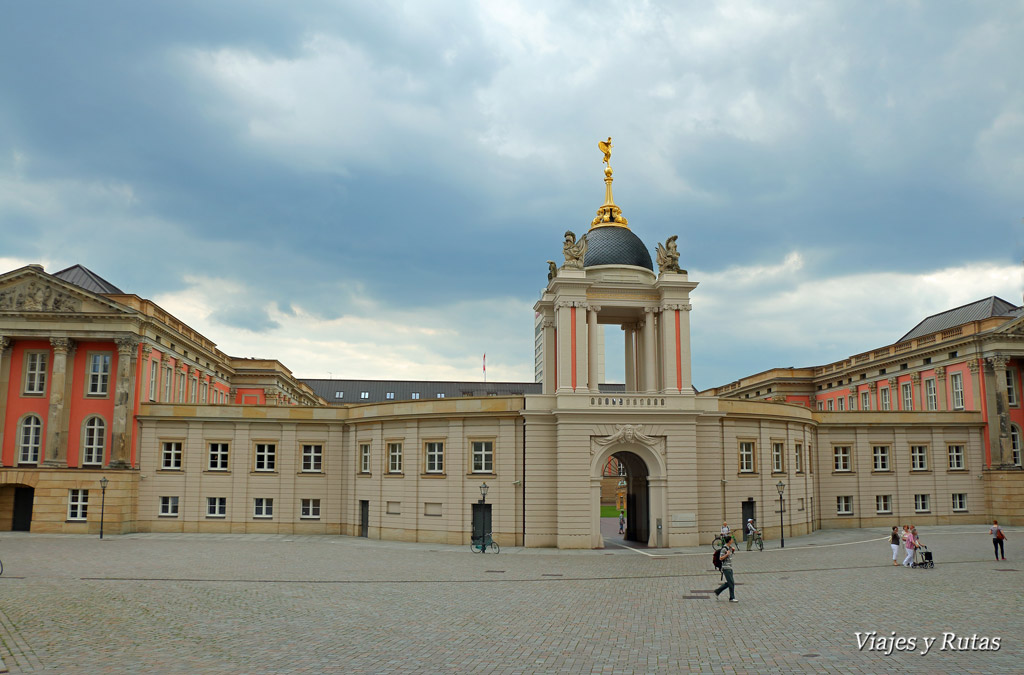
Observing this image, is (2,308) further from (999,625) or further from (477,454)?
(999,625)

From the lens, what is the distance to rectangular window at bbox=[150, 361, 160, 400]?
5612 centimetres

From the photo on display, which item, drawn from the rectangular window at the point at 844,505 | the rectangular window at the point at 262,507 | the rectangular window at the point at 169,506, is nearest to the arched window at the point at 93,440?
the rectangular window at the point at 169,506

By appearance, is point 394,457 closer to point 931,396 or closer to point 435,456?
point 435,456

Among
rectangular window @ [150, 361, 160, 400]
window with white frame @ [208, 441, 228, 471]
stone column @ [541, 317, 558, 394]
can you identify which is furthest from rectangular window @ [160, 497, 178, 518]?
stone column @ [541, 317, 558, 394]

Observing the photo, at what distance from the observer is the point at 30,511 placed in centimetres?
5172

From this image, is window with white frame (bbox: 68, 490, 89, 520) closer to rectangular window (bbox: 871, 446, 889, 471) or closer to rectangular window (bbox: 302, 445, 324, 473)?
rectangular window (bbox: 302, 445, 324, 473)

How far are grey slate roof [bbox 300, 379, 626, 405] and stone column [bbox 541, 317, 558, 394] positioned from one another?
8052 cm

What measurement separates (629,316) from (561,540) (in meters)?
15.5

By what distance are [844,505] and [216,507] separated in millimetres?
42863

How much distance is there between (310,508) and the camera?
5228 centimetres

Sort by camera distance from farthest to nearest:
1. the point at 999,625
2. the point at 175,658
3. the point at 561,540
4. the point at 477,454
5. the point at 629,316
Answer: the point at 629,316
the point at 477,454
the point at 561,540
the point at 999,625
the point at 175,658

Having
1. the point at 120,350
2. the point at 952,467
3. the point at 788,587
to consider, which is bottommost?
the point at 788,587

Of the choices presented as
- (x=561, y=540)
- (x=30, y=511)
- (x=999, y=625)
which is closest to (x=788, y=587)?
(x=999, y=625)

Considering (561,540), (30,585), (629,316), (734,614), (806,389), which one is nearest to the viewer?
(734,614)
